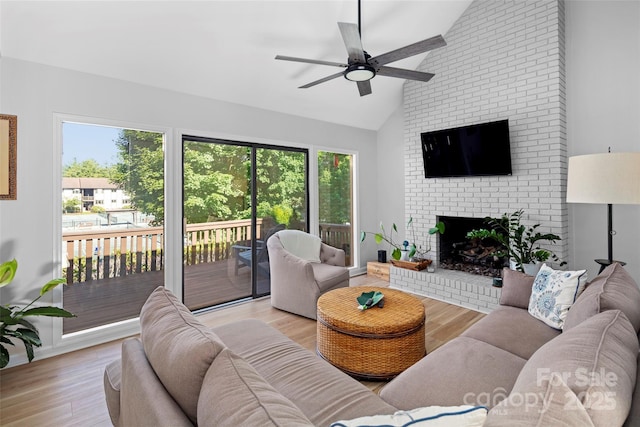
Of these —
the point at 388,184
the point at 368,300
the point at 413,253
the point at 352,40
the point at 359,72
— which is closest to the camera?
the point at 352,40

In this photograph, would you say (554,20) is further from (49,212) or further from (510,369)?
(49,212)

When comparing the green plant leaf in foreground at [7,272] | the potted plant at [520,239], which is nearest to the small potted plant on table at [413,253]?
the potted plant at [520,239]

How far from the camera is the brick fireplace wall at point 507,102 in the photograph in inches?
135

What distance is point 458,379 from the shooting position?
1450 millimetres

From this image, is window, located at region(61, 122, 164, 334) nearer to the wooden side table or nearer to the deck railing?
the deck railing

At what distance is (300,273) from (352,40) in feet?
7.28

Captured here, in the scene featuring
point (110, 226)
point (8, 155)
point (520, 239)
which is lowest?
point (520, 239)

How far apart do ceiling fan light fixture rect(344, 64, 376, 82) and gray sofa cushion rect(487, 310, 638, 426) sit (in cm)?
214

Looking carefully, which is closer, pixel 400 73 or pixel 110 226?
pixel 400 73

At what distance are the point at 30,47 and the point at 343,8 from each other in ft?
8.93

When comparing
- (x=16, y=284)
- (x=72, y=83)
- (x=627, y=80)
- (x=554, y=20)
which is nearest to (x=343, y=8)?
(x=554, y=20)

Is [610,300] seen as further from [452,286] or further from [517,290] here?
[452,286]

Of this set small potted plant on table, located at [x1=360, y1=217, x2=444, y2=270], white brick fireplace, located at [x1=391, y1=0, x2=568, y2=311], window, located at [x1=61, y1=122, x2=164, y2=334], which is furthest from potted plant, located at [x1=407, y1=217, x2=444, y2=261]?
window, located at [x1=61, y1=122, x2=164, y2=334]

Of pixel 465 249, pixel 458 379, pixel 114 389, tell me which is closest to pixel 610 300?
pixel 458 379
